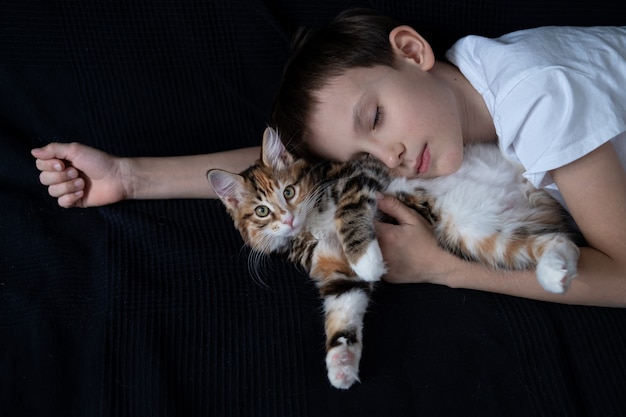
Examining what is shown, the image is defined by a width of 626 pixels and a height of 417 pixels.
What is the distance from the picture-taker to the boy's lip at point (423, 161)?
140 centimetres

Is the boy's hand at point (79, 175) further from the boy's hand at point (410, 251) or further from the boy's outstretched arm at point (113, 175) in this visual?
the boy's hand at point (410, 251)

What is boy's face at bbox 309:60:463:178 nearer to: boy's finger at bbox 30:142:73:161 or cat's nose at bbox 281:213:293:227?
cat's nose at bbox 281:213:293:227

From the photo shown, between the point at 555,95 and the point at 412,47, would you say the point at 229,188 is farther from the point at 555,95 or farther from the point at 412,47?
the point at 555,95

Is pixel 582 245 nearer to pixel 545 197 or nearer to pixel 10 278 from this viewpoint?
pixel 545 197

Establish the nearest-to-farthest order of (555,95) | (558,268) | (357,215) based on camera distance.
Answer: (558,268) < (555,95) < (357,215)

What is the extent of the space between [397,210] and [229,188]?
0.43m

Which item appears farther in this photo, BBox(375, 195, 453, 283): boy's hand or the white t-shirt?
BBox(375, 195, 453, 283): boy's hand

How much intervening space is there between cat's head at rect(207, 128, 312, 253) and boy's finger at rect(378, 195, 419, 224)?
0.18 meters

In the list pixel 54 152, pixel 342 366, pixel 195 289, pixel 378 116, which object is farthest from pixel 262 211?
pixel 54 152

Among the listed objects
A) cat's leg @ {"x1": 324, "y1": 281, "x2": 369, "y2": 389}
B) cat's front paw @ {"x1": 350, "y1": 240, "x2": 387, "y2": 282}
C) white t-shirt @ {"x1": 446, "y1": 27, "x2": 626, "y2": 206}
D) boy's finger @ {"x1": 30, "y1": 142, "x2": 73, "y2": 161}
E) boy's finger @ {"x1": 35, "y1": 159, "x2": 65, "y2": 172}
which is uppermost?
white t-shirt @ {"x1": 446, "y1": 27, "x2": 626, "y2": 206}

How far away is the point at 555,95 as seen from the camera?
4.00ft

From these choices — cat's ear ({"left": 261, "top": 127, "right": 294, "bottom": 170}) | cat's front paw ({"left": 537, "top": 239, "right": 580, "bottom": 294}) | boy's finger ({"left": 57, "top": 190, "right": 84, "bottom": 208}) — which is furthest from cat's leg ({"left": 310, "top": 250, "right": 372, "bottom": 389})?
boy's finger ({"left": 57, "top": 190, "right": 84, "bottom": 208})

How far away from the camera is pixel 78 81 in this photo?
1.66 metres

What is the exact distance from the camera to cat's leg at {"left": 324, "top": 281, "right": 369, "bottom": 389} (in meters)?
1.16
